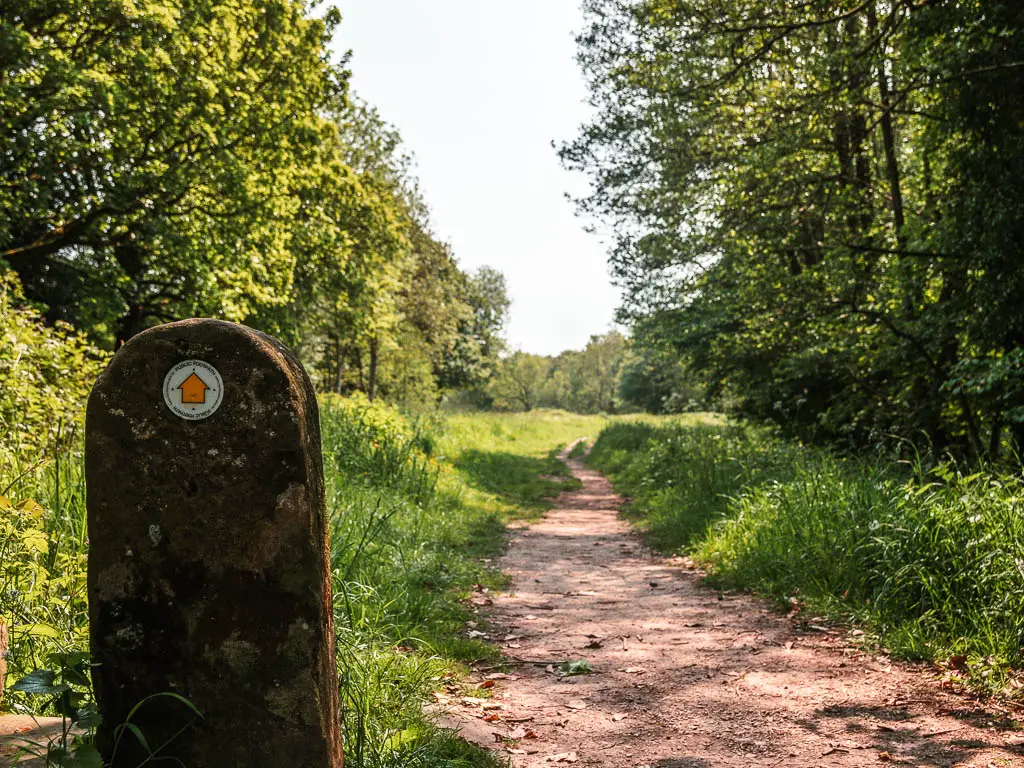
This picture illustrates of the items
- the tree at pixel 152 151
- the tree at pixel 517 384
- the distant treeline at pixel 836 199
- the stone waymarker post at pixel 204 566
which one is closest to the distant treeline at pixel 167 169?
the tree at pixel 152 151

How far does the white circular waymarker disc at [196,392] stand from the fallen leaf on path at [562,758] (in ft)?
7.94

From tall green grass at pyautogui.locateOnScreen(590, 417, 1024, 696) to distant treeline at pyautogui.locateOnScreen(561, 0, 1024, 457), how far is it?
186cm

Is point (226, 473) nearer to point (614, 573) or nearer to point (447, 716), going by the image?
point (447, 716)

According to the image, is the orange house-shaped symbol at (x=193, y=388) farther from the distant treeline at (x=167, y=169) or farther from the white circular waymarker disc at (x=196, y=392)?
the distant treeline at (x=167, y=169)

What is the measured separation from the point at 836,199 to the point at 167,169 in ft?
42.4

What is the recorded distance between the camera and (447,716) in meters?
3.86

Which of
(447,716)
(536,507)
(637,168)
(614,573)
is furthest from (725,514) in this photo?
(637,168)

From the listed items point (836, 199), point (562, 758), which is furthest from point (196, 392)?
point (836, 199)

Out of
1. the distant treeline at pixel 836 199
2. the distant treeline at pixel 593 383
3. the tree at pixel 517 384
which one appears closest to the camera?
the distant treeline at pixel 836 199

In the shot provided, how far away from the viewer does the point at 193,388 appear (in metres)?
2.45

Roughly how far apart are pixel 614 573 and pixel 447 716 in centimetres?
421

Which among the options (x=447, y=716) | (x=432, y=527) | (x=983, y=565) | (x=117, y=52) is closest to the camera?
(x=447, y=716)

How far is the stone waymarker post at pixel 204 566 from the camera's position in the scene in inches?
95.0

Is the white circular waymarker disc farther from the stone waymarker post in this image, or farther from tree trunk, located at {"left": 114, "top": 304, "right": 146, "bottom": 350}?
tree trunk, located at {"left": 114, "top": 304, "right": 146, "bottom": 350}
